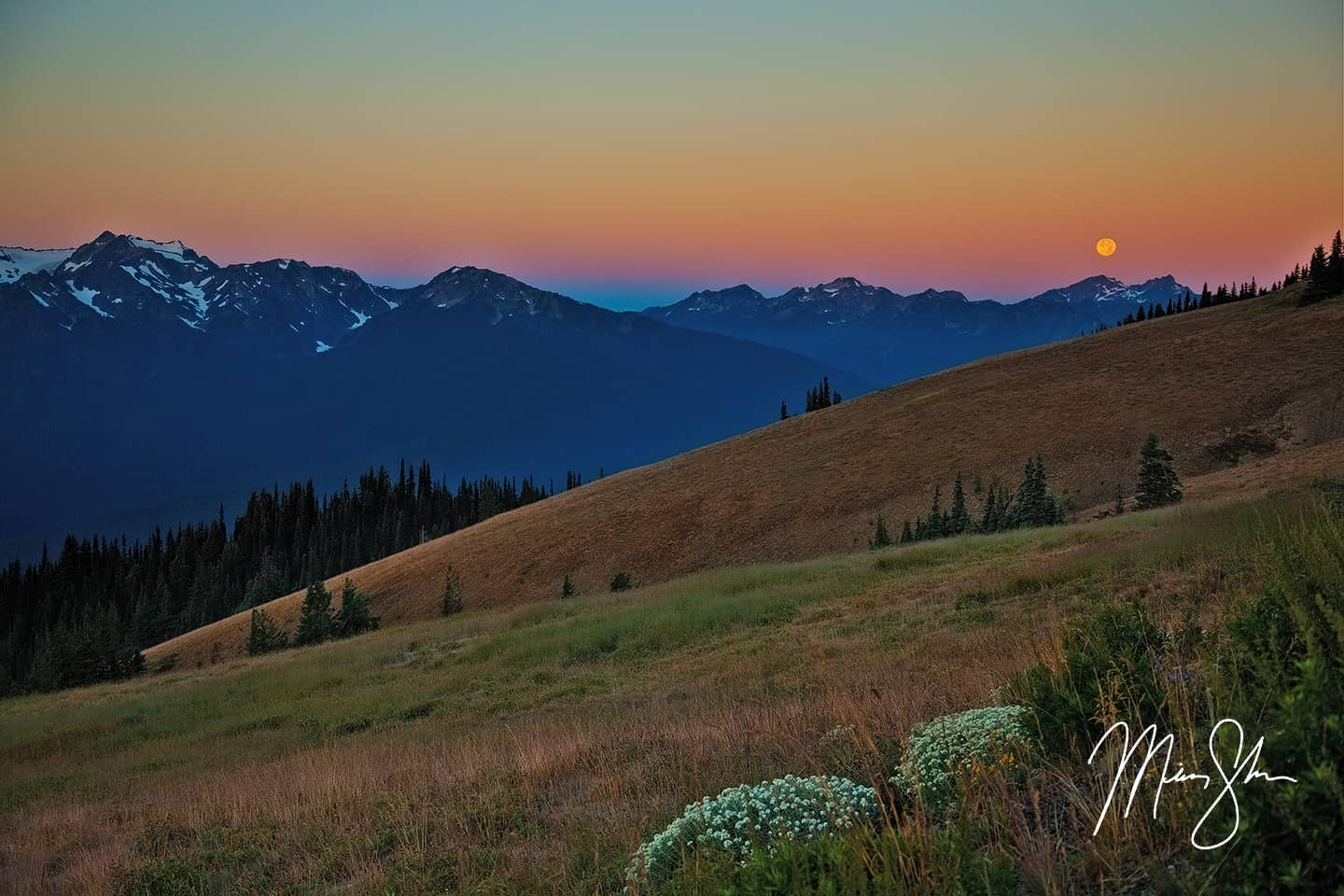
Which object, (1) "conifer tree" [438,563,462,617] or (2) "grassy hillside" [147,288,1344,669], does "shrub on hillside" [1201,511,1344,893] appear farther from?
(1) "conifer tree" [438,563,462,617]

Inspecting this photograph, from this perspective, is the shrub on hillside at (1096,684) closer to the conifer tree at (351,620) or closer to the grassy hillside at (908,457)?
the grassy hillside at (908,457)

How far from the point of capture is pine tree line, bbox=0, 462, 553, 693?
115m

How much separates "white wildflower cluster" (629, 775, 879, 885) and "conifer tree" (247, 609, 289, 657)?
4578cm

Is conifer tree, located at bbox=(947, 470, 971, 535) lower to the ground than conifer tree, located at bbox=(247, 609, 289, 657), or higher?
higher

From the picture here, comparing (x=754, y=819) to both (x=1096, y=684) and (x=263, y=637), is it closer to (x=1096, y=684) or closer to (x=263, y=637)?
(x=1096, y=684)

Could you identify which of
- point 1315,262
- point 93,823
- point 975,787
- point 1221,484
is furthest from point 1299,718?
point 1315,262

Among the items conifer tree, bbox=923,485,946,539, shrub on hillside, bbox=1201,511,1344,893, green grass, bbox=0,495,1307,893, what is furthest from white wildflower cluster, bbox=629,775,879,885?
conifer tree, bbox=923,485,946,539

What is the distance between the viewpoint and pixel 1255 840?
8.30 feet

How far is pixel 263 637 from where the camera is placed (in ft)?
146

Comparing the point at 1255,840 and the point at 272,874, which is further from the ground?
the point at 1255,840

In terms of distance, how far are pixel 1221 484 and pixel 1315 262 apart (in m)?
55.2

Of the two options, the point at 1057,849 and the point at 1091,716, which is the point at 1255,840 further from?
the point at 1091,716

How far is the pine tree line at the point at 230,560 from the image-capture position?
115m

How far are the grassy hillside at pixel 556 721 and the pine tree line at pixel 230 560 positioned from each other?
89.2 metres
